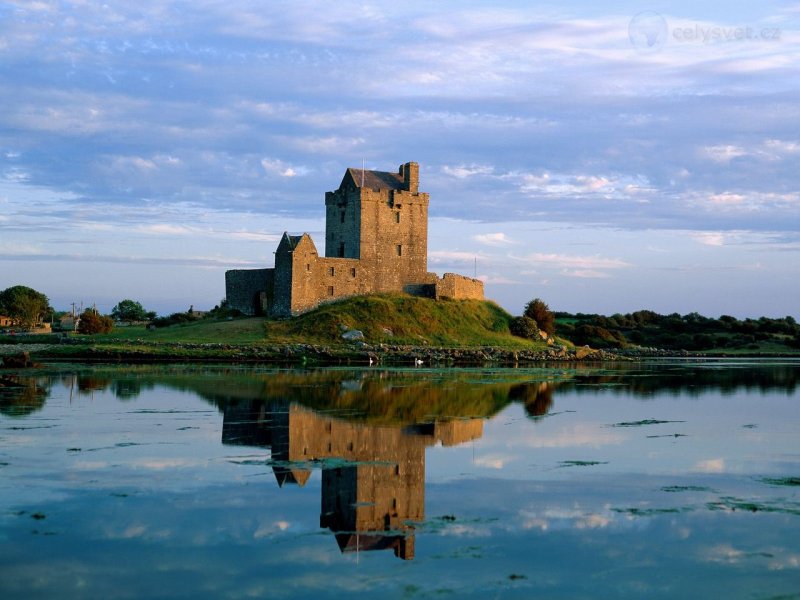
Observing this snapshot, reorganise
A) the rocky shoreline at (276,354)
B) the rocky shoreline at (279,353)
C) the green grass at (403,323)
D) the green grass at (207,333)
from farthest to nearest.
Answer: the green grass at (403,323)
the green grass at (207,333)
the rocky shoreline at (279,353)
the rocky shoreline at (276,354)

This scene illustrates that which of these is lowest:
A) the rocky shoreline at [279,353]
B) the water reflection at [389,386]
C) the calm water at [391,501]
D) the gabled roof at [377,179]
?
the calm water at [391,501]

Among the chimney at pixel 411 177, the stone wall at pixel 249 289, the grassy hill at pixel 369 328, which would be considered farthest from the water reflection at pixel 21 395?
the chimney at pixel 411 177

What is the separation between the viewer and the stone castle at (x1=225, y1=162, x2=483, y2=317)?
5259 cm

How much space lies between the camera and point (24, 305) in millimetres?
81562

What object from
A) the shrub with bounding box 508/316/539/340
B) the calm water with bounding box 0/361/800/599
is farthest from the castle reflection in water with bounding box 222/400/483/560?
the shrub with bounding box 508/316/539/340

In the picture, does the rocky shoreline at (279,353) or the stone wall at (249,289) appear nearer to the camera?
the rocky shoreline at (279,353)

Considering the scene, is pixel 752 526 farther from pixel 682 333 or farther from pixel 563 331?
pixel 682 333

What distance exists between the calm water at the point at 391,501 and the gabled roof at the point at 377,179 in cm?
3383

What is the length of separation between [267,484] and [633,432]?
9.49 metres

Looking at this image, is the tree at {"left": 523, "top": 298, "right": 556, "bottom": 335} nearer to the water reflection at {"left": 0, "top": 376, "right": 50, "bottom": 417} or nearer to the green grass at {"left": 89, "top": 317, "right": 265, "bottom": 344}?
the green grass at {"left": 89, "top": 317, "right": 265, "bottom": 344}

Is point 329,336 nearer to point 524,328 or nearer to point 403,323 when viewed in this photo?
point 403,323

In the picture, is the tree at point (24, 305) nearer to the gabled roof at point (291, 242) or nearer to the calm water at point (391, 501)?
the gabled roof at point (291, 242)

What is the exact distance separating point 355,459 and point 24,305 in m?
74.3

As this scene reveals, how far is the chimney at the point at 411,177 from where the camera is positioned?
57.8m
